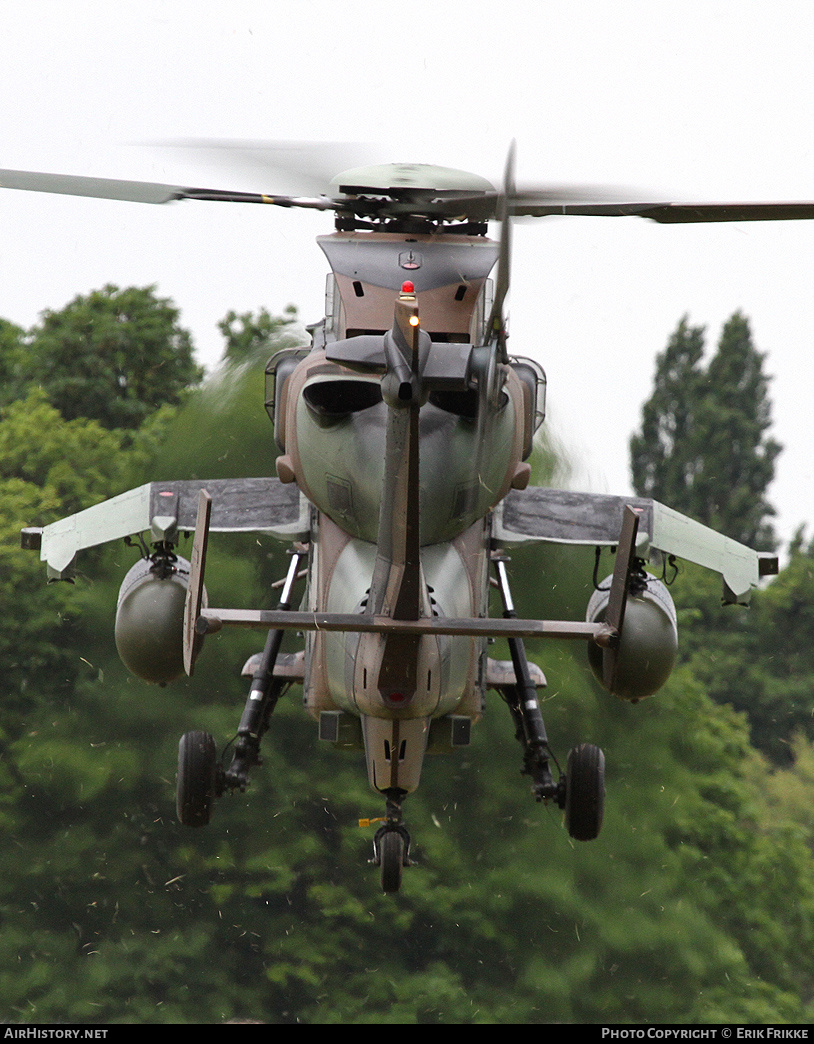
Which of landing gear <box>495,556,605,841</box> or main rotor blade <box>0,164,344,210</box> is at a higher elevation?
main rotor blade <box>0,164,344,210</box>

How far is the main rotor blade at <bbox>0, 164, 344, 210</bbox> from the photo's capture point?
8328mm

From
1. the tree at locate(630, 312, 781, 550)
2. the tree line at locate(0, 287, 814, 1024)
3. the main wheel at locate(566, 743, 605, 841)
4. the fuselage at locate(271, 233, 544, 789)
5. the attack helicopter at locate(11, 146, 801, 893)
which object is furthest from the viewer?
the tree at locate(630, 312, 781, 550)

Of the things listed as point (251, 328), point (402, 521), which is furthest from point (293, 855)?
point (402, 521)

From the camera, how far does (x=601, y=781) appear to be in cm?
1002

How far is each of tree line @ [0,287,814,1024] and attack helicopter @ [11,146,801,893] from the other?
33.0 feet

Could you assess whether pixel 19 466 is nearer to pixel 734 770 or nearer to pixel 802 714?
pixel 734 770

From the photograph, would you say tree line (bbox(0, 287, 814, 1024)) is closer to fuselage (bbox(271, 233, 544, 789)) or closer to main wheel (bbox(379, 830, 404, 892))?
main wheel (bbox(379, 830, 404, 892))

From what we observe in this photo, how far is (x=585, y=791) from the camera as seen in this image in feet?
33.1

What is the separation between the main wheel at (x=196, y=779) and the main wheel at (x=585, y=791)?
2.53 meters

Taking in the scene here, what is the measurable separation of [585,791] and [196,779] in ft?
9.01

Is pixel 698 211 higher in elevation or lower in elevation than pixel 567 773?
higher

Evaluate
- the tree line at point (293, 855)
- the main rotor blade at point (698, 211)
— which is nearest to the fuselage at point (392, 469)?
the main rotor blade at point (698, 211)

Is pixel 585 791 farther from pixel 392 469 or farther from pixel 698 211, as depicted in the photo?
pixel 698 211

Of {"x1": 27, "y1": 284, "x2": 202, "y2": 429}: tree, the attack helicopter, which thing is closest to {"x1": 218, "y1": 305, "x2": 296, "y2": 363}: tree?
{"x1": 27, "y1": 284, "x2": 202, "y2": 429}: tree
